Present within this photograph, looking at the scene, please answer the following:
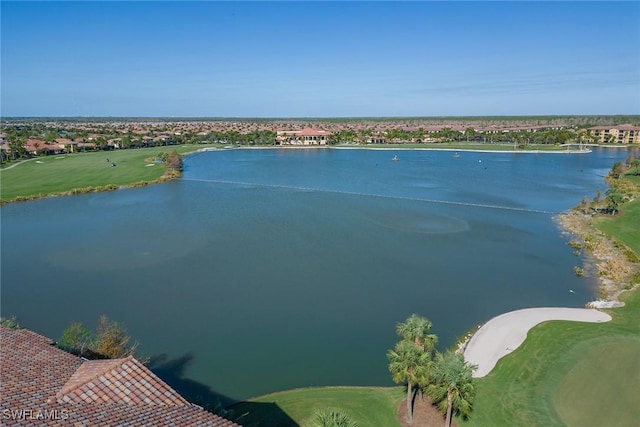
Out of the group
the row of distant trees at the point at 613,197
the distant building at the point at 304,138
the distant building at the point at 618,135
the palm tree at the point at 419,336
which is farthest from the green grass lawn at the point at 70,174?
the distant building at the point at 618,135

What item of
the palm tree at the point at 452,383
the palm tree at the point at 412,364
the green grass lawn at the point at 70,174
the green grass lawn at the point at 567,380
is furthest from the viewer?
the green grass lawn at the point at 70,174

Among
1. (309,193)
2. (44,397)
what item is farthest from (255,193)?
(44,397)

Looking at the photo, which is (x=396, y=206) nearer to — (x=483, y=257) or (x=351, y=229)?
(x=351, y=229)

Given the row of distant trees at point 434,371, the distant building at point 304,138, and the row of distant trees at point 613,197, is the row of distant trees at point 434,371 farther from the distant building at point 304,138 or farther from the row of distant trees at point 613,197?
the distant building at point 304,138

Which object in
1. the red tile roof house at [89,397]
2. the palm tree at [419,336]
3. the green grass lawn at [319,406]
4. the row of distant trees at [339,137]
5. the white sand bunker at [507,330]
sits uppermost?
the row of distant trees at [339,137]

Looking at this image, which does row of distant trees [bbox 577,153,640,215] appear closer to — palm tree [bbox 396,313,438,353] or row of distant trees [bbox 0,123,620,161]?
palm tree [bbox 396,313,438,353]

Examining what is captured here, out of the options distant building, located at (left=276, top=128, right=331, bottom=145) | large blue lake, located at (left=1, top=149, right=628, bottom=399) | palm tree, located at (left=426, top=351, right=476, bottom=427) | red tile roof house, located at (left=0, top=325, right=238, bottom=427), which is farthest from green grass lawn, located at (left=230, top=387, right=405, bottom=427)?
distant building, located at (left=276, top=128, right=331, bottom=145)
